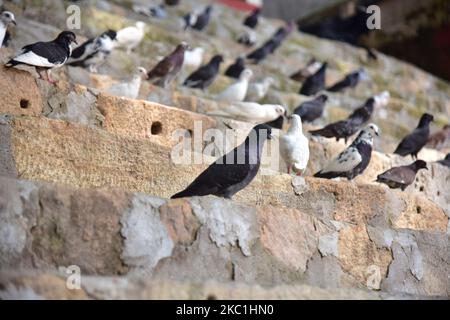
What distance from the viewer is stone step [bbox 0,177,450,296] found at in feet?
14.8

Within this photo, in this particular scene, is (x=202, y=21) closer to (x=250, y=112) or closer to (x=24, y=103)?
(x=250, y=112)

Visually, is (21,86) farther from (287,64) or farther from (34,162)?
(287,64)

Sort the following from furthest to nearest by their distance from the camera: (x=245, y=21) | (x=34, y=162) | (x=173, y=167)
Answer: (x=245, y=21), (x=173, y=167), (x=34, y=162)

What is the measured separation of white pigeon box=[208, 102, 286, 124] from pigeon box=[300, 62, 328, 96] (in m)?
3.48

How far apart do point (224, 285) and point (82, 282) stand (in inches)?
32.3

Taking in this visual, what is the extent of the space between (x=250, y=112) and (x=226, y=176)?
2.96 meters

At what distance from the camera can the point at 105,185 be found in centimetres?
599

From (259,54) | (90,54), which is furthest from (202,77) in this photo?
(259,54)

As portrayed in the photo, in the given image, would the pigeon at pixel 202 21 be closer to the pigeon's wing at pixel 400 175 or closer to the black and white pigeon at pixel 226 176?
the pigeon's wing at pixel 400 175

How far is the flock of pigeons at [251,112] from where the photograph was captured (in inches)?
229

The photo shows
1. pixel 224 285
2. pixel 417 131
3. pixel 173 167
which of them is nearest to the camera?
pixel 224 285

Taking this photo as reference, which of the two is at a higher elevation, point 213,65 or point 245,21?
point 245,21
